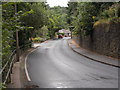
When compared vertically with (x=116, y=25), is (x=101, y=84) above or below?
below

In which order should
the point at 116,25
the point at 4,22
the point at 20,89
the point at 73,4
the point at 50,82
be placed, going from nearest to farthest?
the point at 4,22 → the point at 20,89 → the point at 50,82 → the point at 116,25 → the point at 73,4

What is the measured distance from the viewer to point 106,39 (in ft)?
71.7

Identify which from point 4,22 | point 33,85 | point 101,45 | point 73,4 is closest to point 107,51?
point 101,45

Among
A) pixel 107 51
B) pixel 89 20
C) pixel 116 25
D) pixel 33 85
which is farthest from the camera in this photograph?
pixel 89 20

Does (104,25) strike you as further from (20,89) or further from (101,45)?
(20,89)

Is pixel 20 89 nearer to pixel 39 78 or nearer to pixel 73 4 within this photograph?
pixel 39 78

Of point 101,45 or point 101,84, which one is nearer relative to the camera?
point 101,84

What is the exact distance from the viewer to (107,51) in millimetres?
21156

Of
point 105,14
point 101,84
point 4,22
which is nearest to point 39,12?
point 105,14

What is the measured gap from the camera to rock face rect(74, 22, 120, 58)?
19169mm

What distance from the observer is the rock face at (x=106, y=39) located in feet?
62.9

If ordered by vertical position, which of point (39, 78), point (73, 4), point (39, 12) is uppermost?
point (73, 4)

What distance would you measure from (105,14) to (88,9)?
17.6 ft

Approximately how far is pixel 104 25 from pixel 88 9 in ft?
21.1
